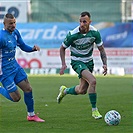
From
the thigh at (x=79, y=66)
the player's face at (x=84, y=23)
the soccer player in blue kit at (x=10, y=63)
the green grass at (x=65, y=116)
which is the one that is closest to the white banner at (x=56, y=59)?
the green grass at (x=65, y=116)

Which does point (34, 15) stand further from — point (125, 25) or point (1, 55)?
point (1, 55)

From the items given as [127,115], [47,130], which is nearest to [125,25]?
[127,115]

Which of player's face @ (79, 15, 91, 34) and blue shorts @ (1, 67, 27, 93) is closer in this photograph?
blue shorts @ (1, 67, 27, 93)

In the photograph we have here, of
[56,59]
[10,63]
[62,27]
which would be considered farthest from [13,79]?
[62,27]

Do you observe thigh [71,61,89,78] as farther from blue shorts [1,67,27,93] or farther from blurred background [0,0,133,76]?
blurred background [0,0,133,76]

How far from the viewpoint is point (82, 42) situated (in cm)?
1337

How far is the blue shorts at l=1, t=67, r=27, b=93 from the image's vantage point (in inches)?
492

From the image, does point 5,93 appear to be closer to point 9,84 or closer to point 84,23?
point 9,84

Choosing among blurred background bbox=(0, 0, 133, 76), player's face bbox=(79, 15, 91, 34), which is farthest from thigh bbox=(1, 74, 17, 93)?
blurred background bbox=(0, 0, 133, 76)

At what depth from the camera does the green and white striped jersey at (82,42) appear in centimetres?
1333

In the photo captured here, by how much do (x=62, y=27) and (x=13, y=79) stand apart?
1183 inches

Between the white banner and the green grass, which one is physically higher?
the green grass

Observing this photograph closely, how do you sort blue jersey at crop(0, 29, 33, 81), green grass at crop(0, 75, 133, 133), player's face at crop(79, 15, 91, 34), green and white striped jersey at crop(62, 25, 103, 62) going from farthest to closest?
green and white striped jersey at crop(62, 25, 103, 62)
player's face at crop(79, 15, 91, 34)
blue jersey at crop(0, 29, 33, 81)
green grass at crop(0, 75, 133, 133)

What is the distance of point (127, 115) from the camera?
45.5ft
